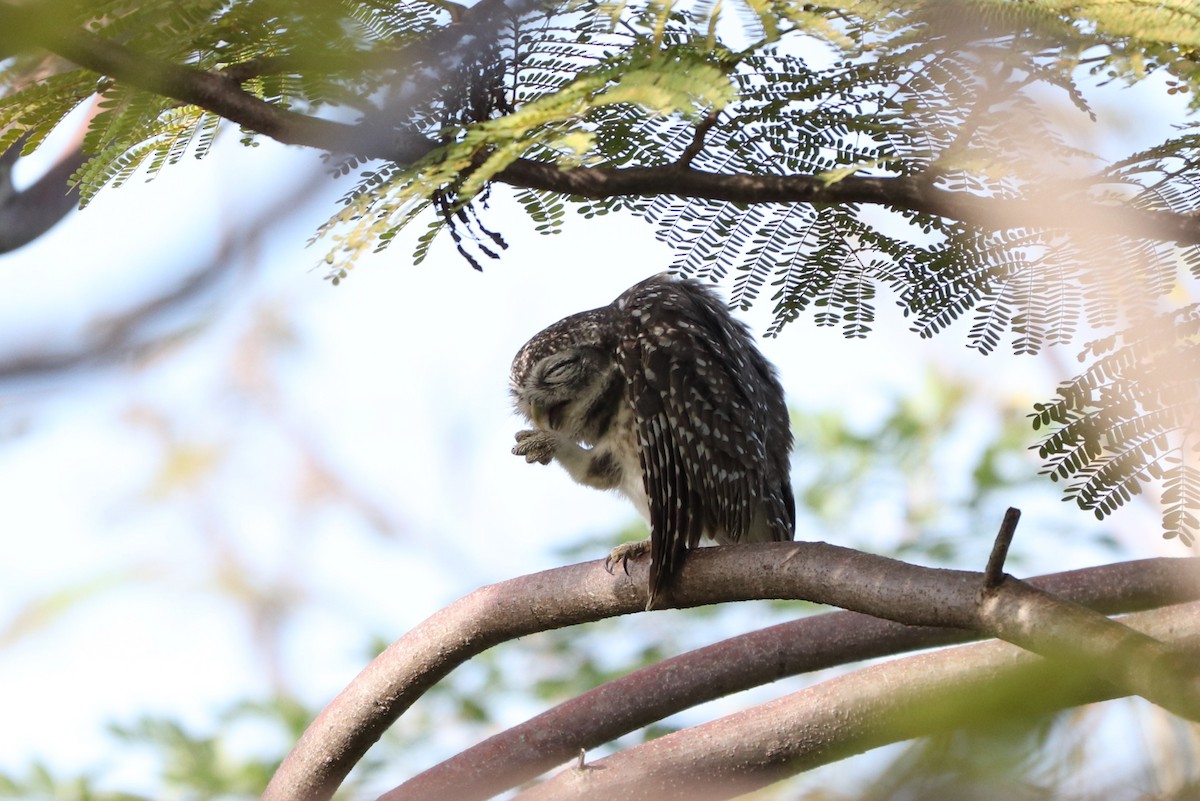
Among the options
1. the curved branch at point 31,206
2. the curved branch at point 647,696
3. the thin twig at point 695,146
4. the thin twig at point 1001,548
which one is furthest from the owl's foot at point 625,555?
the curved branch at point 31,206

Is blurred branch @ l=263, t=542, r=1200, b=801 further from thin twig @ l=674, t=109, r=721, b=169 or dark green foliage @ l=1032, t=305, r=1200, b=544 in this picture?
thin twig @ l=674, t=109, r=721, b=169

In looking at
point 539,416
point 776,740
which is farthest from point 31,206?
point 776,740

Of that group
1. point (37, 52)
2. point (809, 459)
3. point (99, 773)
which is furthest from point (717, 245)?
point (809, 459)

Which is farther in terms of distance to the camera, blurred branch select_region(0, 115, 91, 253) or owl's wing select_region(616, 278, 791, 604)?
blurred branch select_region(0, 115, 91, 253)

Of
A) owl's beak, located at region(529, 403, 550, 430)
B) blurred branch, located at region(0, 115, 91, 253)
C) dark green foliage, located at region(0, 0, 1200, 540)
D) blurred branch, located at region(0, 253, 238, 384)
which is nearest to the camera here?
blurred branch, located at region(0, 253, 238, 384)

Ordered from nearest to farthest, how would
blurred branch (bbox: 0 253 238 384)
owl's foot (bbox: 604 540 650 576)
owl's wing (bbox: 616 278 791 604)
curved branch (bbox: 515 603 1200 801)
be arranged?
blurred branch (bbox: 0 253 238 384), curved branch (bbox: 515 603 1200 801), owl's foot (bbox: 604 540 650 576), owl's wing (bbox: 616 278 791 604)

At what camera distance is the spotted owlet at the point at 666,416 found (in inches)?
152

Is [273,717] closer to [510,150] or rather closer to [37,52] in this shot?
[510,150]

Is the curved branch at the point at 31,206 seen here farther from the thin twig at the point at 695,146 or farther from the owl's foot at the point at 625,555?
the thin twig at the point at 695,146

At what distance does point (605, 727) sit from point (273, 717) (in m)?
3.29

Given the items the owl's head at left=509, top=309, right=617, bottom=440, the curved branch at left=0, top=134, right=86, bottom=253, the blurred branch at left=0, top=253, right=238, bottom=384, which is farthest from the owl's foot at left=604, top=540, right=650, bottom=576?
the curved branch at left=0, top=134, right=86, bottom=253

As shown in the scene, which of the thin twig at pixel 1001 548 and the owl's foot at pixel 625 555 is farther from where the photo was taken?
the owl's foot at pixel 625 555

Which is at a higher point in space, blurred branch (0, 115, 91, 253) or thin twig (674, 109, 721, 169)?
blurred branch (0, 115, 91, 253)

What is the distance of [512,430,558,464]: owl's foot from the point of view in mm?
4262
